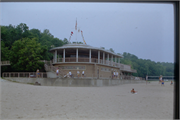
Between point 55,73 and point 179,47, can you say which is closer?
point 179,47

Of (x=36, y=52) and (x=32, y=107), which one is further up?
(x=36, y=52)

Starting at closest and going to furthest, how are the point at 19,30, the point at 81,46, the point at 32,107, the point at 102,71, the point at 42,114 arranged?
the point at 42,114
the point at 32,107
the point at 81,46
the point at 102,71
the point at 19,30

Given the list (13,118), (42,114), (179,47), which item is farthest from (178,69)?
(13,118)

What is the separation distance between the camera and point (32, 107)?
9.48 metres

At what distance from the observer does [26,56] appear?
27.7 metres

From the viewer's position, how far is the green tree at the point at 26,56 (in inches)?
1081

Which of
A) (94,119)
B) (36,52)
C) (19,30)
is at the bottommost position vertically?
(94,119)

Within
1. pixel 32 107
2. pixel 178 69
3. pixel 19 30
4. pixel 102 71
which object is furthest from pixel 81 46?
pixel 178 69

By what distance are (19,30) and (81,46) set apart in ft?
49.8

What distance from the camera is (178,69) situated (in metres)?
5.93

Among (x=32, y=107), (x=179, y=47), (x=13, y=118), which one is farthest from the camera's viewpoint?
(x=32, y=107)

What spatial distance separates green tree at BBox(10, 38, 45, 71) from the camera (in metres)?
27.5

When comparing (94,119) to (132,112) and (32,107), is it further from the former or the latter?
(32,107)

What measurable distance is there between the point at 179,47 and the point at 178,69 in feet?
2.46
